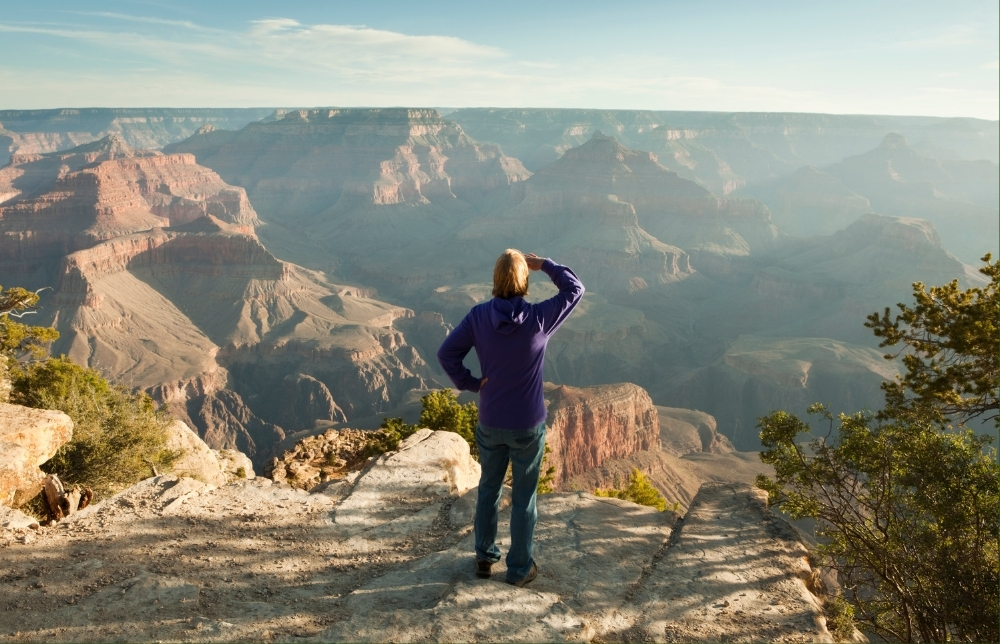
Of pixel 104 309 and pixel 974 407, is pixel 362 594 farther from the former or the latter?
pixel 104 309

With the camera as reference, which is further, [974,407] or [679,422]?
[679,422]

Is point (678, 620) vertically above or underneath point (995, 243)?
underneath

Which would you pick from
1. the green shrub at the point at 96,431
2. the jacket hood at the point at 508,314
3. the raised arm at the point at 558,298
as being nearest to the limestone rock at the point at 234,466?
the green shrub at the point at 96,431

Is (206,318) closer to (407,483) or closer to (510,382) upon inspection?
(407,483)

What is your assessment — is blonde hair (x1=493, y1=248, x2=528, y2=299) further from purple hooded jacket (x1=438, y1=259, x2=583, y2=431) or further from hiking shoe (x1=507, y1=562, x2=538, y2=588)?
hiking shoe (x1=507, y1=562, x2=538, y2=588)

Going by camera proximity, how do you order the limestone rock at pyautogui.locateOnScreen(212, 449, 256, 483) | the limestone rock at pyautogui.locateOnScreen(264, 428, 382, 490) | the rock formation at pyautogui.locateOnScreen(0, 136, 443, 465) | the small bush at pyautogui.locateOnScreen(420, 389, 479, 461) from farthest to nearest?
the rock formation at pyautogui.locateOnScreen(0, 136, 443, 465) → the small bush at pyautogui.locateOnScreen(420, 389, 479, 461) → the limestone rock at pyautogui.locateOnScreen(212, 449, 256, 483) → the limestone rock at pyautogui.locateOnScreen(264, 428, 382, 490)

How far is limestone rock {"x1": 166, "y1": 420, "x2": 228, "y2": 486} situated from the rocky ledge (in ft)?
21.8

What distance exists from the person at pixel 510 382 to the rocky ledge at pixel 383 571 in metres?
0.73

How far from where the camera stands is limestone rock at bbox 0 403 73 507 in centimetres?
868

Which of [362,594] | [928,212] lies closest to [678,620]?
[362,594]

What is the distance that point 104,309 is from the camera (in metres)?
88.4

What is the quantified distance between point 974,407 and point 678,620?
765 cm

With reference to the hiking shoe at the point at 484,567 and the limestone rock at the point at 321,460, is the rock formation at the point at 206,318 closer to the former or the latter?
the limestone rock at the point at 321,460

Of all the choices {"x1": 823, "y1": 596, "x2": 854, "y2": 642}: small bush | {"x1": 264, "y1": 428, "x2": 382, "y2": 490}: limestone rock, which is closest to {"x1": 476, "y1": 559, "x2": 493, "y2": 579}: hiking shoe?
{"x1": 823, "y1": 596, "x2": 854, "y2": 642}: small bush
